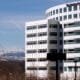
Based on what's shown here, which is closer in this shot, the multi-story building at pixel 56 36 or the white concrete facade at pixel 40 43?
the multi-story building at pixel 56 36

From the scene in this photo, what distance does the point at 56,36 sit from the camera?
131 metres

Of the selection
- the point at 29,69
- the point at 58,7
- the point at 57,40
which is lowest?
the point at 29,69

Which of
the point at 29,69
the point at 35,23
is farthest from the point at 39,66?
the point at 35,23

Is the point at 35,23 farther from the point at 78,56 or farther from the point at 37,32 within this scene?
the point at 78,56

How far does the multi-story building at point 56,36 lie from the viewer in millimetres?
126375

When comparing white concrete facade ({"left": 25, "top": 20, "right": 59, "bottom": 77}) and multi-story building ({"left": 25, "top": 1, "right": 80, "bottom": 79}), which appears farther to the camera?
white concrete facade ({"left": 25, "top": 20, "right": 59, "bottom": 77})

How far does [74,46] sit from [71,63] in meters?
5.01

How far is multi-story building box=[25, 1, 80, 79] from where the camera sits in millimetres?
126375

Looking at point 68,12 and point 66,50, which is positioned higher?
point 68,12

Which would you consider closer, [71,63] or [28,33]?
[71,63]

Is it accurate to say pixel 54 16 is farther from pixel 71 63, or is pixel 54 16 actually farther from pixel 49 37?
pixel 71 63

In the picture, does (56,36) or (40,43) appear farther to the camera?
(40,43)

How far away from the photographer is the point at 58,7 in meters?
132

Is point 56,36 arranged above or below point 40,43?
above
